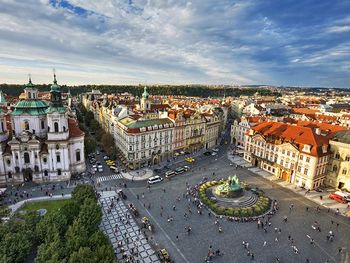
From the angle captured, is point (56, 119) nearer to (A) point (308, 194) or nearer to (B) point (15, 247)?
(B) point (15, 247)

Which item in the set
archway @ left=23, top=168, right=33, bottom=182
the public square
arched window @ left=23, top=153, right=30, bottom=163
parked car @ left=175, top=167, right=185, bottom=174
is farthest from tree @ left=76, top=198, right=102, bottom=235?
parked car @ left=175, top=167, right=185, bottom=174

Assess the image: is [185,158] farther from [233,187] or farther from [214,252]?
[214,252]

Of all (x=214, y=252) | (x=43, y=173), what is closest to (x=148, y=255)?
(x=214, y=252)

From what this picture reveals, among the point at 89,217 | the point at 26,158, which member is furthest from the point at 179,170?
the point at 26,158

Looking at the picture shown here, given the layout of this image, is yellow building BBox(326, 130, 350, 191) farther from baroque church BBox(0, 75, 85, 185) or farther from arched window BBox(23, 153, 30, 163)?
arched window BBox(23, 153, 30, 163)

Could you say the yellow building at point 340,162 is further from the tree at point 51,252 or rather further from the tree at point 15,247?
the tree at point 15,247

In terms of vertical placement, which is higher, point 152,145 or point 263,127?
point 263,127

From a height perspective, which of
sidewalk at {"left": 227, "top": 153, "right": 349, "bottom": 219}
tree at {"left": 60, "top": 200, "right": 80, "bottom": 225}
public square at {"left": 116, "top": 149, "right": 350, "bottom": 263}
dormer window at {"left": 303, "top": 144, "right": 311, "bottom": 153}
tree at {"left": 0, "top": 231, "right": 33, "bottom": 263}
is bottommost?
public square at {"left": 116, "top": 149, "right": 350, "bottom": 263}
